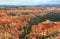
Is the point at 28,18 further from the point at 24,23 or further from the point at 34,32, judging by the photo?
the point at 34,32

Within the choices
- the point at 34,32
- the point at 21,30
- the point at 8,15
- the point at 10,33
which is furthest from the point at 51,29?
the point at 8,15

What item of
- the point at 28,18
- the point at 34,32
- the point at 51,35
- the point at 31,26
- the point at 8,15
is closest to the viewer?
the point at 51,35

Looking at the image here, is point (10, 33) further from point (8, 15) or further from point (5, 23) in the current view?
point (8, 15)

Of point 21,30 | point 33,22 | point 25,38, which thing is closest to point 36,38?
point 25,38

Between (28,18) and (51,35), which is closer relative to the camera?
(51,35)

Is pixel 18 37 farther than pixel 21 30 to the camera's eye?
No

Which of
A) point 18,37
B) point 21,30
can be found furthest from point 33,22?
Answer: point 18,37

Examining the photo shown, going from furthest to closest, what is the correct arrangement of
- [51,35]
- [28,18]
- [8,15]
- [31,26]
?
[8,15] → [28,18] → [31,26] → [51,35]

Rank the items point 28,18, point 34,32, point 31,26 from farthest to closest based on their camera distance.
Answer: point 28,18, point 31,26, point 34,32
